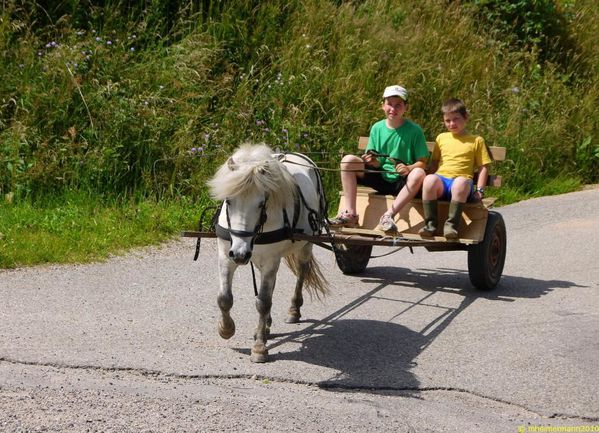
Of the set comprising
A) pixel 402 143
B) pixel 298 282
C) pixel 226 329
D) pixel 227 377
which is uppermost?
pixel 402 143

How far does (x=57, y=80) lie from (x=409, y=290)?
548cm

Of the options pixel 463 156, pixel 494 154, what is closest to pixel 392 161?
pixel 463 156

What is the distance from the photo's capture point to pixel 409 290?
8.52 meters

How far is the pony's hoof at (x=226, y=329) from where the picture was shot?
6.45 m

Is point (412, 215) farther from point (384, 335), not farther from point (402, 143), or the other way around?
point (384, 335)

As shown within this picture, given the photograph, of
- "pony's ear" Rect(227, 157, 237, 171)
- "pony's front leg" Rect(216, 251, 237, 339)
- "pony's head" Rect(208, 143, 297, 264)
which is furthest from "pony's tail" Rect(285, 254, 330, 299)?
"pony's ear" Rect(227, 157, 237, 171)

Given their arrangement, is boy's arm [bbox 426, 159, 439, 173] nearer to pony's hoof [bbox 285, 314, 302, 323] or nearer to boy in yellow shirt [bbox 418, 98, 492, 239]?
boy in yellow shirt [bbox 418, 98, 492, 239]

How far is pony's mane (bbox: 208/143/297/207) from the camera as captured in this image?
592cm

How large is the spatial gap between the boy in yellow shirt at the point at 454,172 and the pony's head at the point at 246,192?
2112mm

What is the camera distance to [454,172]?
8148mm

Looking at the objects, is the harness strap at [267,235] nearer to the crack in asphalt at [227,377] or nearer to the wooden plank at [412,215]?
the crack in asphalt at [227,377]

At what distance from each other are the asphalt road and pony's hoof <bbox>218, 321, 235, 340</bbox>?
0.40 ft

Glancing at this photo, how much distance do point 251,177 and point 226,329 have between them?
1.16 meters

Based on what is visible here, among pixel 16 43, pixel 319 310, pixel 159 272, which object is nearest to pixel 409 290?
pixel 319 310
